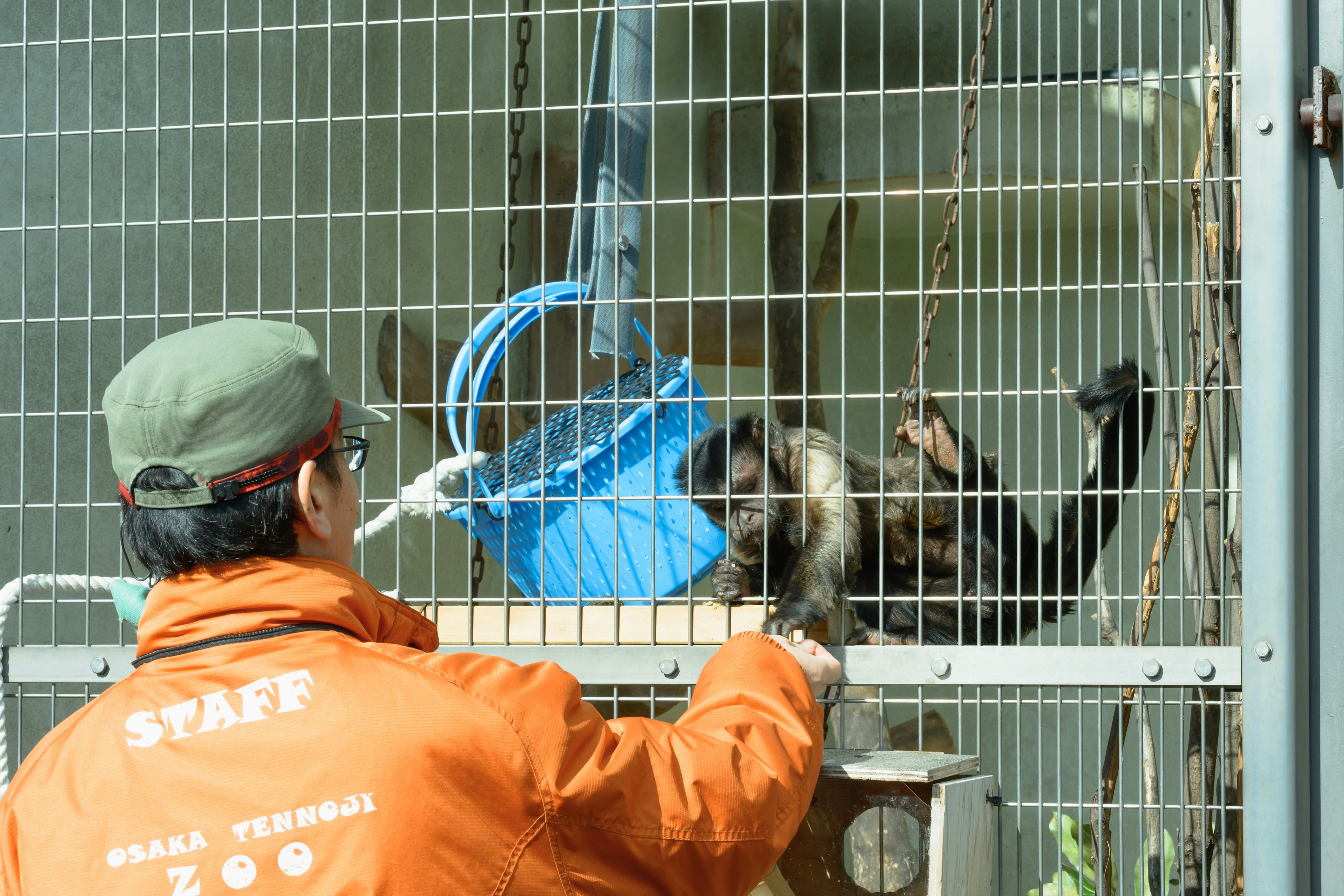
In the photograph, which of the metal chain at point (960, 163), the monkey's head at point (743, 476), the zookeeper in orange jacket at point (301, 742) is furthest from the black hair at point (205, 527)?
the monkey's head at point (743, 476)

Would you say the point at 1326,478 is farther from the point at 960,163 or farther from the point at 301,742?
the point at 301,742

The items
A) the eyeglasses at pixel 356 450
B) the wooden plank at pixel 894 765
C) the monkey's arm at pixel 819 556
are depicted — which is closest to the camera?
the eyeglasses at pixel 356 450

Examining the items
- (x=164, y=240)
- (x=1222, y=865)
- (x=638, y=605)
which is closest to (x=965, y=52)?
(x=164, y=240)

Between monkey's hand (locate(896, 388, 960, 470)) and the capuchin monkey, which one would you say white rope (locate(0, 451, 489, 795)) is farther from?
monkey's hand (locate(896, 388, 960, 470))

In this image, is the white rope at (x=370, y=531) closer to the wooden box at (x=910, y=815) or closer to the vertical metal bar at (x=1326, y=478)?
the wooden box at (x=910, y=815)

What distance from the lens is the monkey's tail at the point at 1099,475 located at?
173 cm

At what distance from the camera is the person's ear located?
1.17 metres

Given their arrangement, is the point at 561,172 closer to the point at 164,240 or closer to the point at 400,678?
the point at 164,240

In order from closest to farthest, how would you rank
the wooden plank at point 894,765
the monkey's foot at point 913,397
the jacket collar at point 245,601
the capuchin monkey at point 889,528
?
the jacket collar at point 245,601, the wooden plank at point 894,765, the monkey's foot at point 913,397, the capuchin monkey at point 889,528

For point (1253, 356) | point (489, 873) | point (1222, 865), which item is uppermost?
point (1253, 356)

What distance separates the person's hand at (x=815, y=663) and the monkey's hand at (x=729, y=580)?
5.16ft

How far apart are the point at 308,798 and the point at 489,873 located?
0.18 meters

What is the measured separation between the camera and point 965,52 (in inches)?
215

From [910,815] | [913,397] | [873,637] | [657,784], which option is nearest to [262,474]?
[657,784]
